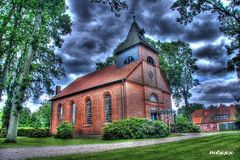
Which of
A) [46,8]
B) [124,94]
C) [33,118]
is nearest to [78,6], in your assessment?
[46,8]

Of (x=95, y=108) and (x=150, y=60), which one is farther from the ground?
(x=150, y=60)

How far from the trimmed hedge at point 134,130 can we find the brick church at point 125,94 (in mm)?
3134

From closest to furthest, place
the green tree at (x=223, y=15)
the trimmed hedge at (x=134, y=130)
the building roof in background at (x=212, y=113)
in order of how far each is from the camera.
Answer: the green tree at (x=223, y=15), the trimmed hedge at (x=134, y=130), the building roof in background at (x=212, y=113)

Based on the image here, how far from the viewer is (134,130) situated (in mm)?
18203

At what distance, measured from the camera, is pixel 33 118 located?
184 feet

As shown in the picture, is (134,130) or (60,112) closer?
(134,130)

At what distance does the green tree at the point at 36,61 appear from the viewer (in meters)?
14.6

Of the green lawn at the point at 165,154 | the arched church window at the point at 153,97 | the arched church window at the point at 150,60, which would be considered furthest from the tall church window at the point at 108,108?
the green lawn at the point at 165,154

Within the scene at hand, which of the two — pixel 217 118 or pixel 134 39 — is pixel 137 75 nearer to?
pixel 134 39

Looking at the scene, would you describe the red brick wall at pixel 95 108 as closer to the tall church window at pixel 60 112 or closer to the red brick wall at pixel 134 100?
the red brick wall at pixel 134 100

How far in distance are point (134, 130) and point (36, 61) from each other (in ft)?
36.9

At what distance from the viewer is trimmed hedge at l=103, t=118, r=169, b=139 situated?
1808 cm

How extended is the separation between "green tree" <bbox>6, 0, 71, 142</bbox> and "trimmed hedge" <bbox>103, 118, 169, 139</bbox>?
6.87 metres

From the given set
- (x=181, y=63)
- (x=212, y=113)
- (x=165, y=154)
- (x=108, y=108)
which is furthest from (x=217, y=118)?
(x=165, y=154)
